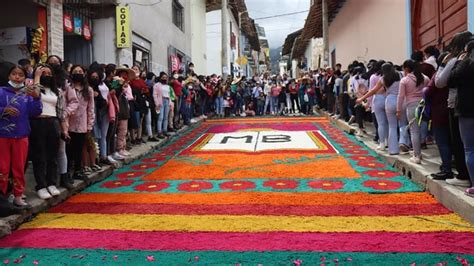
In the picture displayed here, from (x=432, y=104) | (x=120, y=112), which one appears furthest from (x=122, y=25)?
(x=432, y=104)

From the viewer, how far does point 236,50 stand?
38.9 meters

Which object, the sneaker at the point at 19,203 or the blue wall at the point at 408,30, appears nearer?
the sneaker at the point at 19,203

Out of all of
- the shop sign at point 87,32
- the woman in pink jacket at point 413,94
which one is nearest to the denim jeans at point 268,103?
the shop sign at point 87,32

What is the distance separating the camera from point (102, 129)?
7.61 meters

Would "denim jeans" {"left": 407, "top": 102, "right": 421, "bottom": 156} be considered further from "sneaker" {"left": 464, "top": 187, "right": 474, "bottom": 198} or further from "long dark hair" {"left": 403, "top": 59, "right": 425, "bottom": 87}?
"sneaker" {"left": 464, "top": 187, "right": 474, "bottom": 198}

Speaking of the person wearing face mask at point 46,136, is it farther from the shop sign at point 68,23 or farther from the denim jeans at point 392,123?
the shop sign at point 68,23

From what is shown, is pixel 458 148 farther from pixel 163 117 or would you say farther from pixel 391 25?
pixel 391 25

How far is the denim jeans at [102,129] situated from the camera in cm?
748

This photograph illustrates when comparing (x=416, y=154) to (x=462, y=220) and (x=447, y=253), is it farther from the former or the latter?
(x=447, y=253)

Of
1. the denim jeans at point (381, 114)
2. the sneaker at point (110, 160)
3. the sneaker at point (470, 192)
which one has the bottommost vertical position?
the sneaker at point (470, 192)

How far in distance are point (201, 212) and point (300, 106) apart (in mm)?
15216

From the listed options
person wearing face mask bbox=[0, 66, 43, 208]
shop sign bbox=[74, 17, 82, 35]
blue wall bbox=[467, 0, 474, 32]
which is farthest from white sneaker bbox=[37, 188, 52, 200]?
shop sign bbox=[74, 17, 82, 35]

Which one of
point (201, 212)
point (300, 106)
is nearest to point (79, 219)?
point (201, 212)

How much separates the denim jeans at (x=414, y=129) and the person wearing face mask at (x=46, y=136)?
4882 millimetres
